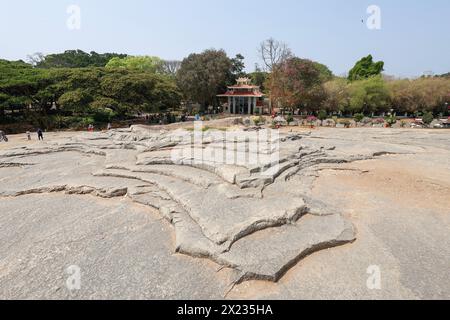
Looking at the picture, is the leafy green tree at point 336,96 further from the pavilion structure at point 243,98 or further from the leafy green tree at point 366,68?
the leafy green tree at point 366,68

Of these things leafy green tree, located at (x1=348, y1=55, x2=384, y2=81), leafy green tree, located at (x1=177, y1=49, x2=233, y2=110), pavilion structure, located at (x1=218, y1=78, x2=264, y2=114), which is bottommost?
pavilion structure, located at (x1=218, y1=78, x2=264, y2=114)

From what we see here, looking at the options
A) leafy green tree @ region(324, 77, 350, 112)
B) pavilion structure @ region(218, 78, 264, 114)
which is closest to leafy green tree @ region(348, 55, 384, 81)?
leafy green tree @ region(324, 77, 350, 112)

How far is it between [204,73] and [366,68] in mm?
29164

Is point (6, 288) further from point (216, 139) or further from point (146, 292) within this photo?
point (216, 139)

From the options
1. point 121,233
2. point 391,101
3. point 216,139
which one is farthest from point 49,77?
point 391,101

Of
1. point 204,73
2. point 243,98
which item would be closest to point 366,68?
point 243,98

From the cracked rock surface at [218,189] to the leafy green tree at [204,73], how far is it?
23543mm

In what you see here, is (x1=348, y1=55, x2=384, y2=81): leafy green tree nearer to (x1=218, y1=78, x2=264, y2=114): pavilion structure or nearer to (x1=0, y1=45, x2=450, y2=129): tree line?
(x1=0, y1=45, x2=450, y2=129): tree line

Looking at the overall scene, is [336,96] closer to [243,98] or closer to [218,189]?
[243,98]

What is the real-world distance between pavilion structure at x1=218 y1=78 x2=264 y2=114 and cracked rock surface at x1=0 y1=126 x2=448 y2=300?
24923 mm

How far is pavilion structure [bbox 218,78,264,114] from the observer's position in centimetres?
3853

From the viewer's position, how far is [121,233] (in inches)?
248
